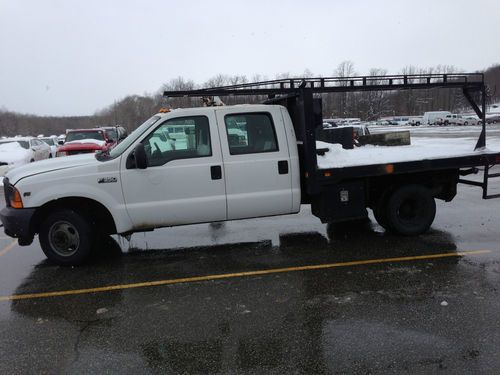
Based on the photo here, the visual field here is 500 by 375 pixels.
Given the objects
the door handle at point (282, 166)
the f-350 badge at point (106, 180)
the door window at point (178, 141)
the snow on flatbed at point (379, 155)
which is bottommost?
the snow on flatbed at point (379, 155)

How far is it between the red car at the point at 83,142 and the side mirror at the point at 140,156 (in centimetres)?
988

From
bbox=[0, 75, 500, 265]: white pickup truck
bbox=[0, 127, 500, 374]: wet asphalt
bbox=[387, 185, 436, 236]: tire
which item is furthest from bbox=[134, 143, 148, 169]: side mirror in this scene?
bbox=[387, 185, 436, 236]: tire

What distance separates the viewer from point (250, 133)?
6.21 metres

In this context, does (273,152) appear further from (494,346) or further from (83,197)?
(494,346)

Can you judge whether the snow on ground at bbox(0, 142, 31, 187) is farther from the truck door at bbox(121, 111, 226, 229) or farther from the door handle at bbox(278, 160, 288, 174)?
the door handle at bbox(278, 160, 288, 174)

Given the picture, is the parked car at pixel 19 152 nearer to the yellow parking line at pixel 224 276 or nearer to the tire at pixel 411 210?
the yellow parking line at pixel 224 276

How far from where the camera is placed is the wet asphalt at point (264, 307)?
140 inches

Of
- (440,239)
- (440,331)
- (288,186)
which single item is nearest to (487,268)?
(440,239)

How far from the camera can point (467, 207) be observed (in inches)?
349

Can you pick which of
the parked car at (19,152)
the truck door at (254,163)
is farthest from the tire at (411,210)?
the parked car at (19,152)

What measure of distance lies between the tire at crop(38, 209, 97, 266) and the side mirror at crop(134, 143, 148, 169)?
3.63 ft

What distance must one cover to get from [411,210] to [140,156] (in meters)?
4.17

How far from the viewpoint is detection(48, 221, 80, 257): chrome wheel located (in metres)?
5.93

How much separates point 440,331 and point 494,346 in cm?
42
